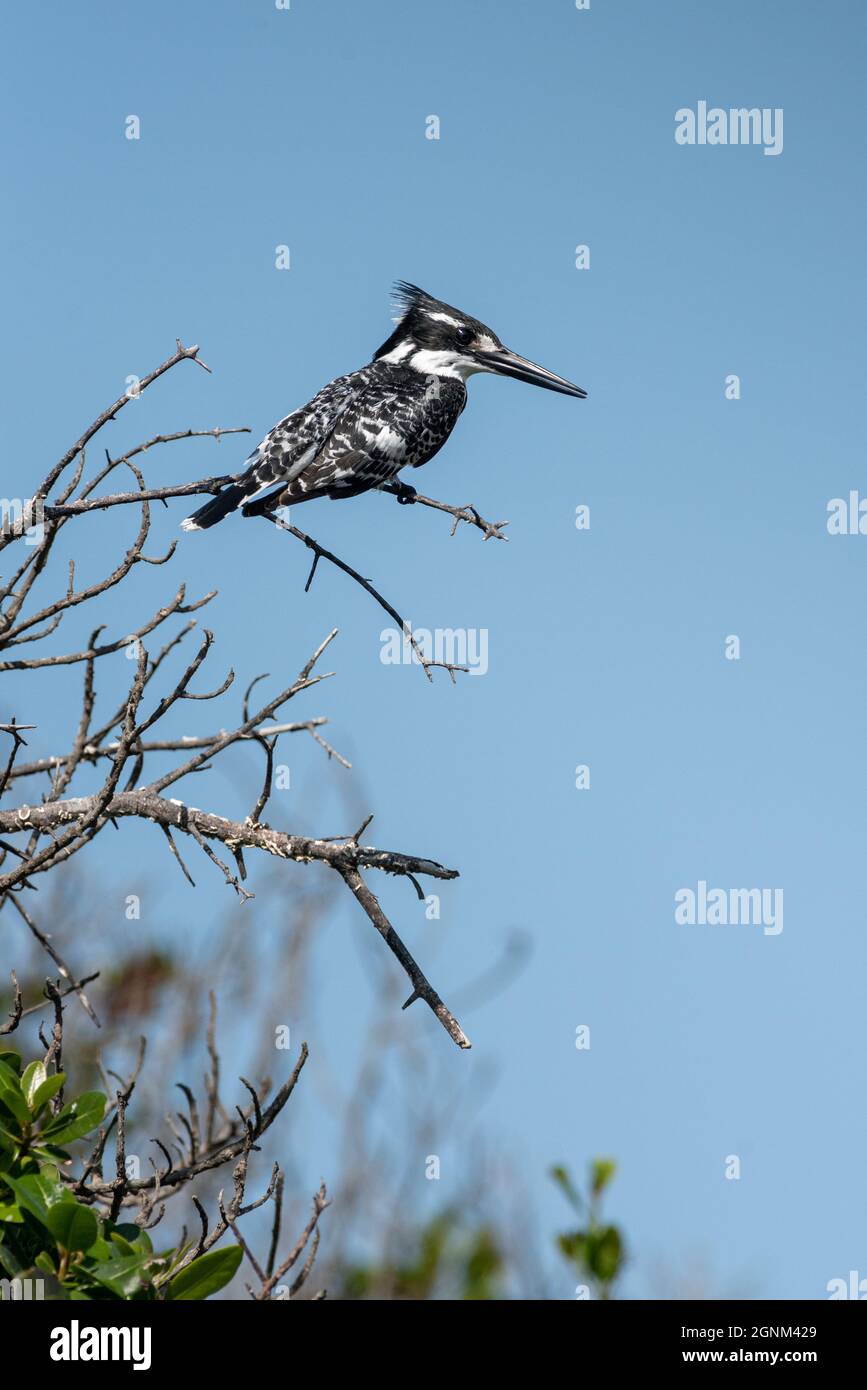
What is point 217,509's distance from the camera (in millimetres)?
5750

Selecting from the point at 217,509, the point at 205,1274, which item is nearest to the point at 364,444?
the point at 217,509

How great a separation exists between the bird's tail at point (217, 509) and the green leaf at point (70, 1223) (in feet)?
12.1

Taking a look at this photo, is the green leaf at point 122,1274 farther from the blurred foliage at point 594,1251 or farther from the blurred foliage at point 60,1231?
the blurred foliage at point 594,1251

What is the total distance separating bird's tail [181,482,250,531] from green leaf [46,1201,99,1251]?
3.70 m

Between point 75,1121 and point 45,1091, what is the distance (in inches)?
3.6

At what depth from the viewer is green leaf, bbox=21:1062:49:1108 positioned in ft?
7.85

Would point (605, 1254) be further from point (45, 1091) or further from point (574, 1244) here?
point (45, 1091)

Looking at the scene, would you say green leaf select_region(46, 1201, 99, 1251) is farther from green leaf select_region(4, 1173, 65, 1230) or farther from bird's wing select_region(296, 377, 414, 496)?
bird's wing select_region(296, 377, 414, 496)

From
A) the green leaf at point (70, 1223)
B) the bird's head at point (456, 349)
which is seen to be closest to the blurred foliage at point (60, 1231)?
the green leaf at point (70, 1223)

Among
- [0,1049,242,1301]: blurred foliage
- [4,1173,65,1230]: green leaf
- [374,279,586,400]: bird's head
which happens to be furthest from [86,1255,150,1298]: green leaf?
[374,279,586,400]: bird's head

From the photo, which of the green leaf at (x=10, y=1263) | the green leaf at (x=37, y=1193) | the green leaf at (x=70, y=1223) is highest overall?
the green leaf at (x=37, y=1193)

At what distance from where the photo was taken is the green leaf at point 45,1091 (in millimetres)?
2363
